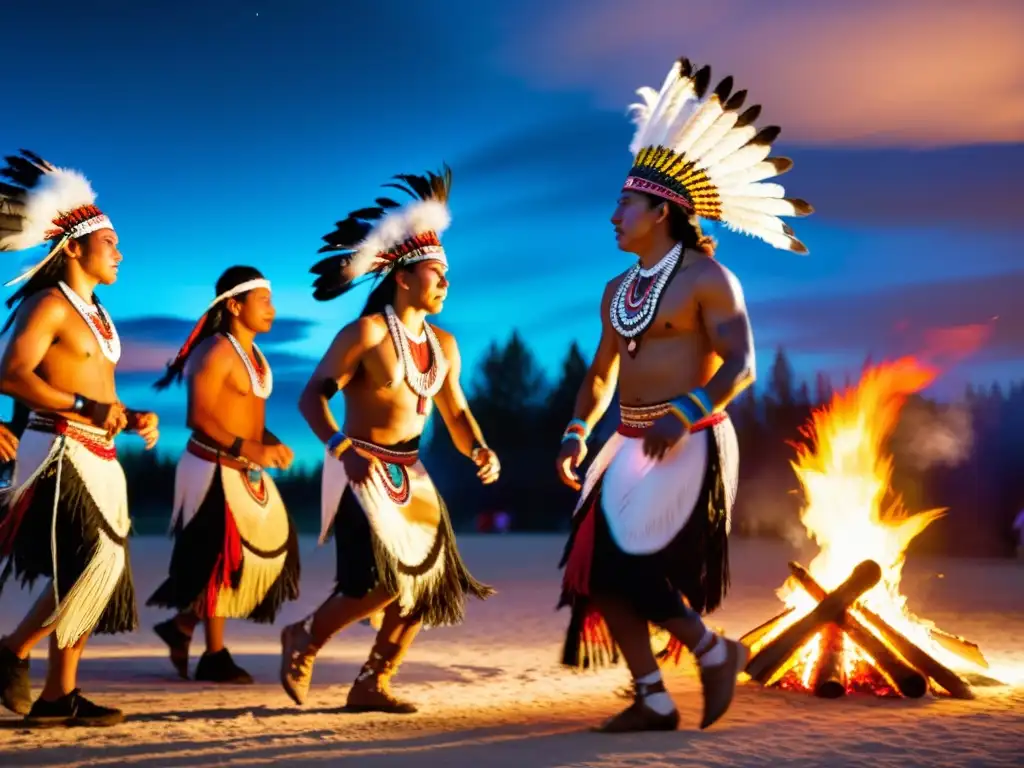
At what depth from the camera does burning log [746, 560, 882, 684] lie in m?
5.76

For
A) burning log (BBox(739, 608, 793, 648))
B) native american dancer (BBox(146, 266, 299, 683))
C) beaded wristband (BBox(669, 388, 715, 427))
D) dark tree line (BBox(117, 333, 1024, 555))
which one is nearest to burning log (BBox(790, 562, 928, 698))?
burning log (BBox(739, 608, 793, 648))

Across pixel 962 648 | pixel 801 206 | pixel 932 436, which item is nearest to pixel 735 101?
pixel 801 206

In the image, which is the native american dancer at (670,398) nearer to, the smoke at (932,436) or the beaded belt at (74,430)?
the beaded belt at (74,430)

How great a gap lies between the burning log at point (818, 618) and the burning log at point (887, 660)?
0.07 meters

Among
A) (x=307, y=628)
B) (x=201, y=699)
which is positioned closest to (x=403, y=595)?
(x=307, y=628)

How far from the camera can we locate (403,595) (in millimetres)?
5113

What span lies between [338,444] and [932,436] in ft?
65.7

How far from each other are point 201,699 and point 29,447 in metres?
1.42

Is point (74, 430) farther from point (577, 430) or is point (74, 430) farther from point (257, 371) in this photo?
point (577, 430)

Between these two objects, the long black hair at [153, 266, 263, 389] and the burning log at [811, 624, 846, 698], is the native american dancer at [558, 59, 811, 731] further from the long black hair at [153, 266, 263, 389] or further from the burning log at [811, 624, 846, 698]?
the long black hair at [153, 266, 263, 389]

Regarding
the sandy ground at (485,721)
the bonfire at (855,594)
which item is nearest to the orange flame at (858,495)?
the bonfire at (855,594)

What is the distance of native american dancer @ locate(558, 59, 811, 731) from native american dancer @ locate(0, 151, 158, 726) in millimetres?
1846

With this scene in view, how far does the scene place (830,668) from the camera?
5.68 m

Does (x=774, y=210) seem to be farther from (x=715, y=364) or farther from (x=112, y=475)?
(x=112, y=475)
